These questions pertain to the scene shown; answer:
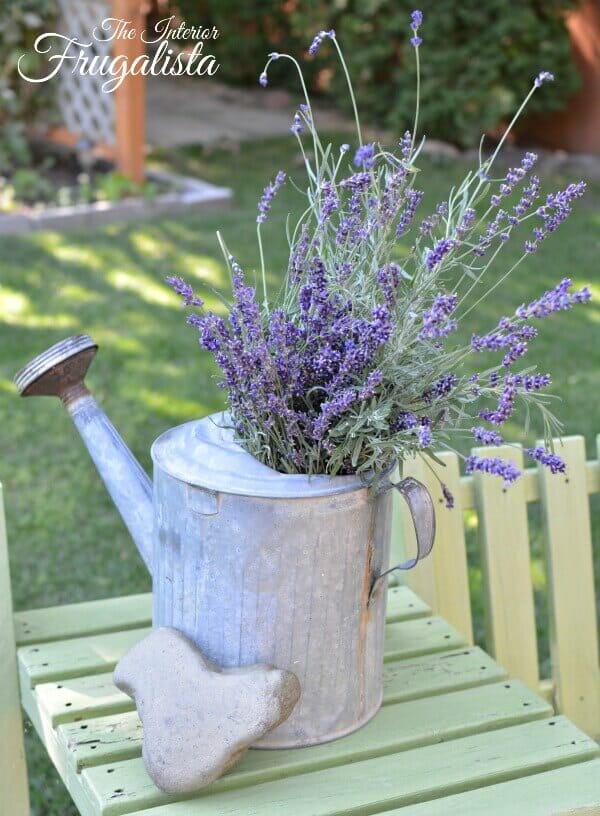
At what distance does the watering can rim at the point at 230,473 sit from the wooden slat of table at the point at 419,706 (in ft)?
1.21

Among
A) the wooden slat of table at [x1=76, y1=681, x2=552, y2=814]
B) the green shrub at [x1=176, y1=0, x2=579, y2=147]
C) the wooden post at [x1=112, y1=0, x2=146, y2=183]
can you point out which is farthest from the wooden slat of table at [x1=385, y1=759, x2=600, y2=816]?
the green shrub at [x1=176, y1=0, x2=579, y2=147]

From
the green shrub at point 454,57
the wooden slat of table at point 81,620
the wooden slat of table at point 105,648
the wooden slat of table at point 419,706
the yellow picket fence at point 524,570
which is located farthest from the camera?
the green shrub at point 454,57

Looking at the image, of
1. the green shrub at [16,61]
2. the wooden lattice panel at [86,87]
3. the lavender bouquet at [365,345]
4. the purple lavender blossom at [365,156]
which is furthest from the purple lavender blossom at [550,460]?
the green shrub at [16,61]

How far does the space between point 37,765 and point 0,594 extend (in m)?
0.85

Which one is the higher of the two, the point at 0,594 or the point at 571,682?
the point at 0,594

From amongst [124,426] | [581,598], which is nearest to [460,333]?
[124,426]

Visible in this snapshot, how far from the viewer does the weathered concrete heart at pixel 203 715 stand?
1354mm

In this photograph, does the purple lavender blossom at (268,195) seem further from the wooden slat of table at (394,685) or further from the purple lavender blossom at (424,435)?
the wooden slat of table at (394,685)

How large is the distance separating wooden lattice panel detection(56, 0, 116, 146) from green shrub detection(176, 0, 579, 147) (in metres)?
1.53

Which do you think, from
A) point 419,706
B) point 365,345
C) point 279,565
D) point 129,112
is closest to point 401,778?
point 419,706

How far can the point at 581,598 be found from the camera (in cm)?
218

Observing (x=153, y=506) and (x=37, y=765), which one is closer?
(x=153, y=506)

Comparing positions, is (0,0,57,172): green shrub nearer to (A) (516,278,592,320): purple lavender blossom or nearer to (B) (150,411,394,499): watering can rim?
(B) (150,411,394,499): watering can rim

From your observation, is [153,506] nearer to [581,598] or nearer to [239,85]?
[581,598]
